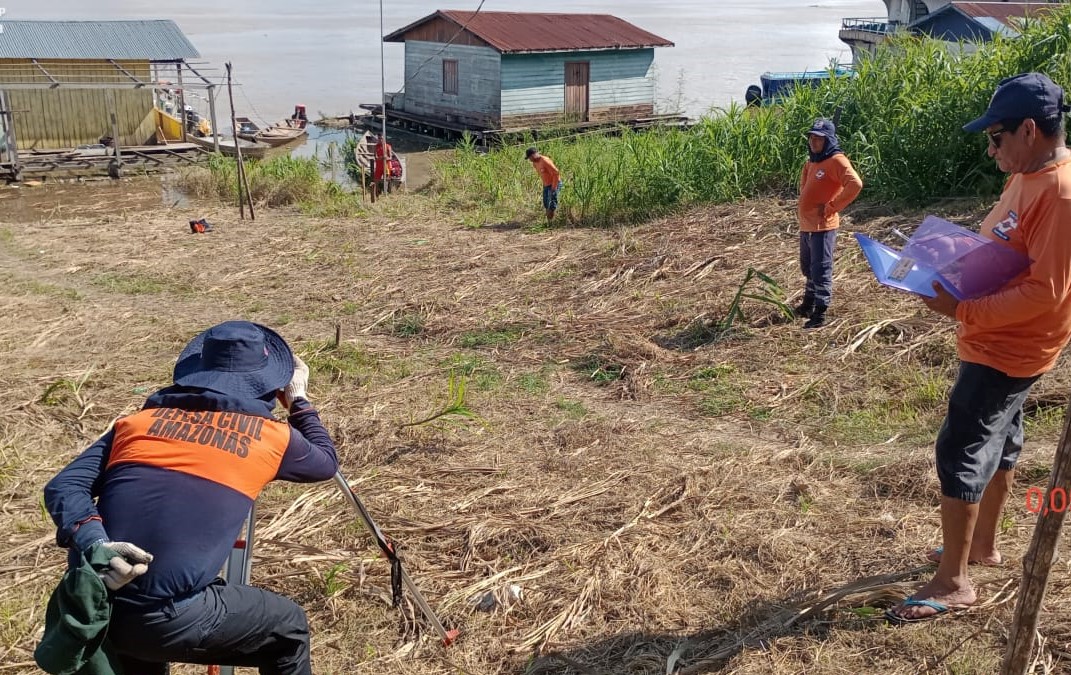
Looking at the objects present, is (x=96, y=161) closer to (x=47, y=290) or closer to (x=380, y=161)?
(x=380, y=161)

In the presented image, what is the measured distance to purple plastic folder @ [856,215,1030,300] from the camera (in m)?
3.01

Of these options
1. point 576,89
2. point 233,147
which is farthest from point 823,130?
point 576,89

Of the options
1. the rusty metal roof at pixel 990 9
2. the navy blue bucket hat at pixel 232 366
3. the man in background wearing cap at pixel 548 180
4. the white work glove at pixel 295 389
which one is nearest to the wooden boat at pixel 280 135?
the man in background wearing cap at pixel 548 180

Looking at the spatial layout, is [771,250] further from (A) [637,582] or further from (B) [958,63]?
(A) [637,582]

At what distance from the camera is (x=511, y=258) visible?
10.7m

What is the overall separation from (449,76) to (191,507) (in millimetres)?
27590

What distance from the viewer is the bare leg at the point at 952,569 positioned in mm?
3197

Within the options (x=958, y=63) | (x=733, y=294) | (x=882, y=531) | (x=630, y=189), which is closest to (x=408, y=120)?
(x=630, y=189)

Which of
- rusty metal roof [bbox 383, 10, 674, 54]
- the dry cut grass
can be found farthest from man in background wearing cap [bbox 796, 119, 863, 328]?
rusty metal roof [bbox 383, 10, 674, 54]

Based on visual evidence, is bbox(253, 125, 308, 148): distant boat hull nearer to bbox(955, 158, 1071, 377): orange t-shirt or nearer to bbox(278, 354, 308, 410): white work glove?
bbox(278, 354, 308, 410): white work glove

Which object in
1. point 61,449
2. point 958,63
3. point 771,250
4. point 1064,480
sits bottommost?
point 61,449

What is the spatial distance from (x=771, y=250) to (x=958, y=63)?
399 cm

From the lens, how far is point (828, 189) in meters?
6.99

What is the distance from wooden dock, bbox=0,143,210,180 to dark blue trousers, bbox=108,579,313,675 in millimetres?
21604
